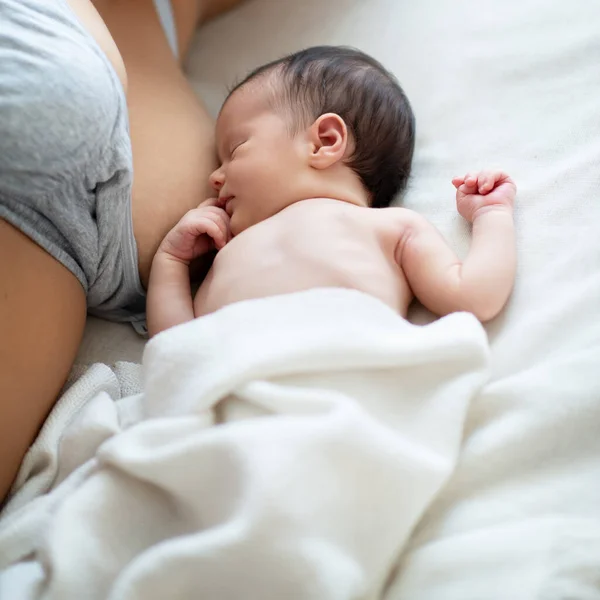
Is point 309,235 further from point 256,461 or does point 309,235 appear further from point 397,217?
point 256,461

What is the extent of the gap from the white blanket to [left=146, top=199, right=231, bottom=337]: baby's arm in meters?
0.14

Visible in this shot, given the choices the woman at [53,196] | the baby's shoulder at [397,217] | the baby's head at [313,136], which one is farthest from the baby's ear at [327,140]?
the woman at [53,196]

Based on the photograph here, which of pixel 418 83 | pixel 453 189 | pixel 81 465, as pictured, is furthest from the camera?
pixel 418 83

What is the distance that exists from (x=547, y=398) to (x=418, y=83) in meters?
0.64

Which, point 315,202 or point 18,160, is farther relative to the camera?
point 315,202

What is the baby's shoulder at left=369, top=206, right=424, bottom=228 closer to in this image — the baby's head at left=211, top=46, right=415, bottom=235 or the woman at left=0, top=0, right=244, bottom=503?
the baby's head at left=211, top=46, right=415, bottom=235

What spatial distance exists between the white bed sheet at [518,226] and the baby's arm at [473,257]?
24 millimetres

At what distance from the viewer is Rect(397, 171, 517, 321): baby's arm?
0.78 metres

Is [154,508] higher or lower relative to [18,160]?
lower

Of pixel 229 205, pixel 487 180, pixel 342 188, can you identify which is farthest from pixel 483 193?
pixel 229 205

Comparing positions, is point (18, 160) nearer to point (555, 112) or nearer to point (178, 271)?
point (178, 271)

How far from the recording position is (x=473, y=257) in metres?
0.82

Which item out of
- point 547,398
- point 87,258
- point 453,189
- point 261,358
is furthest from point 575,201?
point 87,258

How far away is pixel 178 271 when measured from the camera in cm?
90
